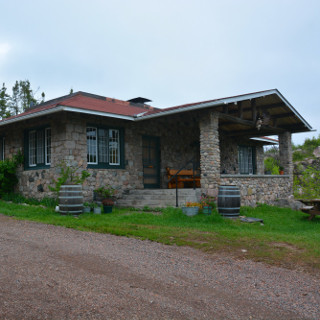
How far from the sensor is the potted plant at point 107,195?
35.4 ft

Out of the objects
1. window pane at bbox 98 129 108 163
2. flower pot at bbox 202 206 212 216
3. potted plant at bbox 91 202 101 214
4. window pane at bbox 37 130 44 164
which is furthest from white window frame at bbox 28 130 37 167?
flower pot at bbox 202 206 212 216

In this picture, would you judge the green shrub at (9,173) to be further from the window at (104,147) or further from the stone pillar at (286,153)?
the stone pillar at (286,153)

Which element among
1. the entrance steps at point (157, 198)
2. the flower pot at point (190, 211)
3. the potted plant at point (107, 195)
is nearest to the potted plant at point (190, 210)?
the flower pot at point (190, 211)

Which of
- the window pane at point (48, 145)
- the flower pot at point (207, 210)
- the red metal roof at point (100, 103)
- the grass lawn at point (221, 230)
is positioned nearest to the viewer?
the grass lawn at point (221, 230)

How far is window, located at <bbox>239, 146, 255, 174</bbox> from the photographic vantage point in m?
19.6

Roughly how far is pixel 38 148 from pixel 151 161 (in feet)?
13.4

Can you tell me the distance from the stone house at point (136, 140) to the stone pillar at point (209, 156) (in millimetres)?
A: 30

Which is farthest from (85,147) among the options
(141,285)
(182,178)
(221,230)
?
(141,285)

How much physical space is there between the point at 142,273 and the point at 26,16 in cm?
963

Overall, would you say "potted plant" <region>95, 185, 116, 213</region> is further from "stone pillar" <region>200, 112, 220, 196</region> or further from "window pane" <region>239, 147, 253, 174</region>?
"window pane" <region>239, 147, 253, 174</region>

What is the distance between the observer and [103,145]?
12.3 metres

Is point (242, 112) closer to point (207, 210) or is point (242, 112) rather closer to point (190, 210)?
point (207, 210)

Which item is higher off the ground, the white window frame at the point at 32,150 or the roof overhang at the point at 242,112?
the roof overhang at the point at 242,112

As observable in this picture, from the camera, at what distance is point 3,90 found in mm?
29938
